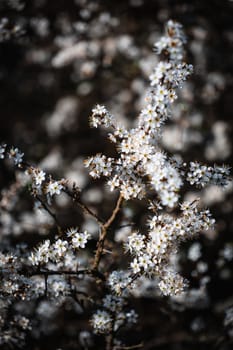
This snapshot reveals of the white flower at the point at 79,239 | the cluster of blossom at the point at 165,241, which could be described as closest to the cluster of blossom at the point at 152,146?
the cluster of blossom at the point at 165,241

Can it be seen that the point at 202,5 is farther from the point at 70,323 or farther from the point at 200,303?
the point at 70,323

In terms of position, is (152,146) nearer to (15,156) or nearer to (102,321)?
(15,156)

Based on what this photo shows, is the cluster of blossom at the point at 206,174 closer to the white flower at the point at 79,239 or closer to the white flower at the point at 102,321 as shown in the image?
the white flower at the point at 79,239

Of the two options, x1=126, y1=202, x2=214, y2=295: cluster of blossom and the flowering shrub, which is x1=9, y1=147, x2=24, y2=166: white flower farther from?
x1=126, y1=202, x2=214, y2=295: cluster of blossom

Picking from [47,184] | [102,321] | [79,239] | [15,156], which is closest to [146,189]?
[79,239]

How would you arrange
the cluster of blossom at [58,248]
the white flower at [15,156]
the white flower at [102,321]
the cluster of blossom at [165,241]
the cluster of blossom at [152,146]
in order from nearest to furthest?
the cluster of blossom at [152,146], the cluster of blossom at [165,241], the cluster of blossom at [58,248], the white flower at [15,156], the white flower at [102,321]

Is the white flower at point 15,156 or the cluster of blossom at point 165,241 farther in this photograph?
the white flower at point 15,156
